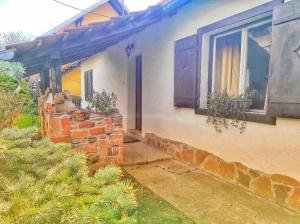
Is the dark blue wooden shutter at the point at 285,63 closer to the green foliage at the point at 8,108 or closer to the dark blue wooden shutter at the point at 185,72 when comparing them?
the dark blue wooden shutter at the point at 185,72

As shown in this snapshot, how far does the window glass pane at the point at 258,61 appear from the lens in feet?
→ 10.9

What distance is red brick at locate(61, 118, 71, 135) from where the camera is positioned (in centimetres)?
379

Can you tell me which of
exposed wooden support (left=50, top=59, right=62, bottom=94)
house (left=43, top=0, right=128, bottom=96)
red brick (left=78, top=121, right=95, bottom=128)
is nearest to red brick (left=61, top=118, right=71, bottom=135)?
red brick (left=78, top=121, right=95, bottom=128)

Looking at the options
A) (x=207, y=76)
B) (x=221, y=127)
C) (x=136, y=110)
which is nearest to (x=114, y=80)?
(x=136, y=110)

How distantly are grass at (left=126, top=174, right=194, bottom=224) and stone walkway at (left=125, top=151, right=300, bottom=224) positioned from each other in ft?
0.35

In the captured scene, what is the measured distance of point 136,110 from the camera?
765 centimetres

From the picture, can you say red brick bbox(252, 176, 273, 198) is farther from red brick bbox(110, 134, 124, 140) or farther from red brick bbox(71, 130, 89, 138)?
red brick bbox(71, 130, 89, 138)

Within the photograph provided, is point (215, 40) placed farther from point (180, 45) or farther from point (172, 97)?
point (172, 97)

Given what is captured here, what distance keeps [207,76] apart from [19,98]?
4.46m

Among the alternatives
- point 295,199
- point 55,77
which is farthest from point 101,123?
point 295,199

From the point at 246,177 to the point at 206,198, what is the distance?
0.80m

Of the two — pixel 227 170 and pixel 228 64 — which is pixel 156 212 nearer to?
pixel 227 170

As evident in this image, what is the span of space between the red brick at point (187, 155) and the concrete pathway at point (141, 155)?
15.8 inches

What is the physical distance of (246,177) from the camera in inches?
139
